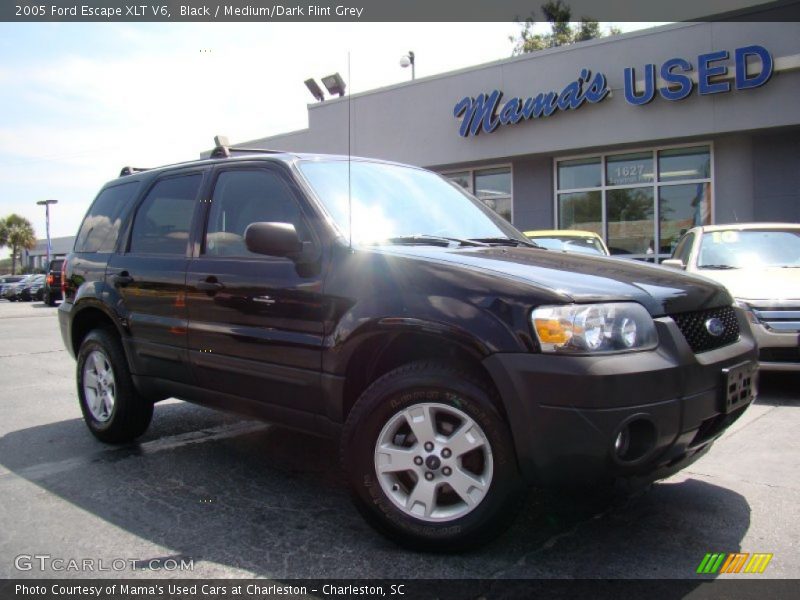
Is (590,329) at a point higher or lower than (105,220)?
lower

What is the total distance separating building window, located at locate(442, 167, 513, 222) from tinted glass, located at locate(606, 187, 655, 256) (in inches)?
102

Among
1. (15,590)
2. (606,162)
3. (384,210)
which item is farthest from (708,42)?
(15,590)

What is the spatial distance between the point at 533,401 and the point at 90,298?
3.48 m

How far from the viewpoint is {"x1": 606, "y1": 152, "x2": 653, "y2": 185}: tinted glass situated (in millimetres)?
14586

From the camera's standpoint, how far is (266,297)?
3449 mm

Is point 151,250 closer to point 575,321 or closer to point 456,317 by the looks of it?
point 456,317

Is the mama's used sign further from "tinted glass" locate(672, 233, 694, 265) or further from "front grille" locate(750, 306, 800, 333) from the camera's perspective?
"front grille" locate(750, 306, 800, 333)

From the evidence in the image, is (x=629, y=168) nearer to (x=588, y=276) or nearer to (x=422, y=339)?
(x=588, y=276)

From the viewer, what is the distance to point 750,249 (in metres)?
7.08

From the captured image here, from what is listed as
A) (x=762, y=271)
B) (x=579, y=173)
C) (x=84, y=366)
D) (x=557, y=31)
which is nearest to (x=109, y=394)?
(x=84, y=366)

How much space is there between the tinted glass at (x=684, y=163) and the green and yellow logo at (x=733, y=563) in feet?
41.3

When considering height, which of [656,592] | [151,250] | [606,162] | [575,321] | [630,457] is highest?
[606,162]

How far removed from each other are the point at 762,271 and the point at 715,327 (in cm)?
404

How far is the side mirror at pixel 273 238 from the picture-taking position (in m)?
3.16
